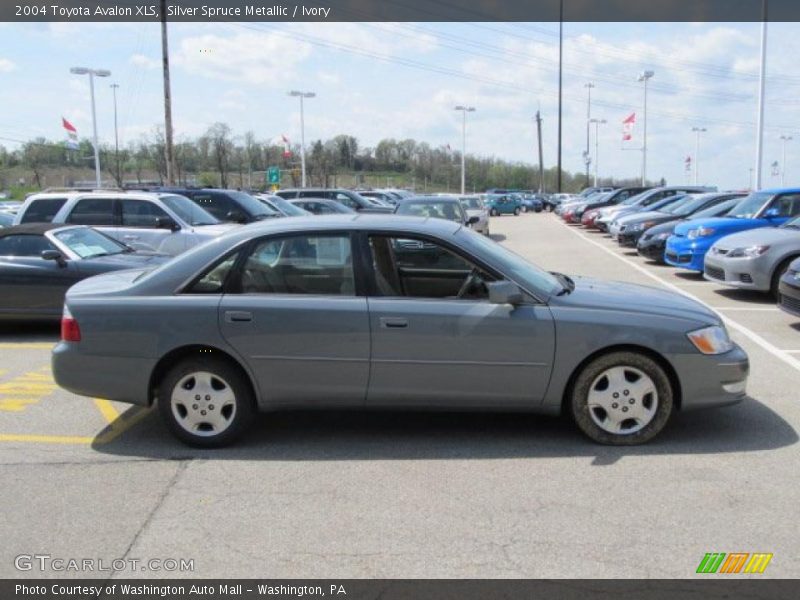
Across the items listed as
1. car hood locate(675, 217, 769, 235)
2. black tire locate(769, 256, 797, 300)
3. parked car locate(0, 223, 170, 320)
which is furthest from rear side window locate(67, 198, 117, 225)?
car hood locate(675, 217, 769, 235)

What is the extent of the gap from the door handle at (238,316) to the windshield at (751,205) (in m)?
11.2

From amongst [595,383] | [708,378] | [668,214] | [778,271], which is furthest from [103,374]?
[668,214]

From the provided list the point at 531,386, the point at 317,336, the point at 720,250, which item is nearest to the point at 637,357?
the point at 531,386

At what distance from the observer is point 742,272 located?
10.6 metres

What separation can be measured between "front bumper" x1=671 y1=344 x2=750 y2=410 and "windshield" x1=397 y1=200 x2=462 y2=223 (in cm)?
1228

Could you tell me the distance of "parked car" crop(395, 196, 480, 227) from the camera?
1705cm

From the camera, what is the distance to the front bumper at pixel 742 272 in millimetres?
10375

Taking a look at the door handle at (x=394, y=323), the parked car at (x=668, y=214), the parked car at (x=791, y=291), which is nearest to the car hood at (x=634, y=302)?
the door handle at (x=394, y=323)

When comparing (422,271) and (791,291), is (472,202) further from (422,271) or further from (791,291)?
(422,271)

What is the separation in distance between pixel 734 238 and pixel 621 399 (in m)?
7.36

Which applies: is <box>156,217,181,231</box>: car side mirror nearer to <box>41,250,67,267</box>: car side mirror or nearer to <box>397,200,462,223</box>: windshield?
<box>41,250,67,267</box>: car side mirror

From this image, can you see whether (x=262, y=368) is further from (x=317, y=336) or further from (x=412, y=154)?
(x=412, y=154)

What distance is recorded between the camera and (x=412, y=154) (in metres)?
96.9

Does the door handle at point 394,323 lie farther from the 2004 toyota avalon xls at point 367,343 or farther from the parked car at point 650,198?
the parked car at point 650,198
